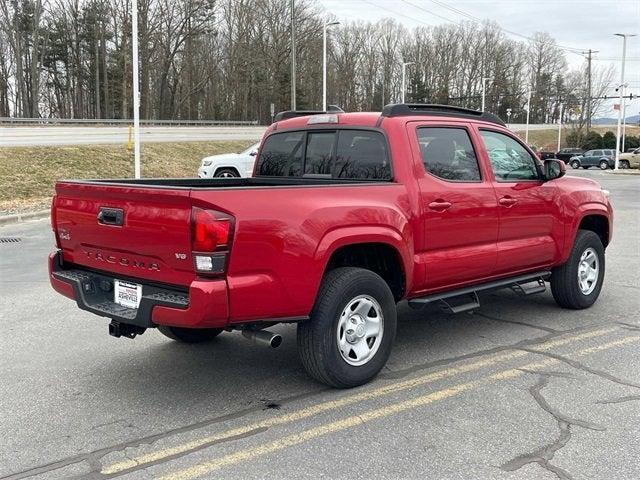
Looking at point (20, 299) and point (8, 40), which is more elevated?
point (8, 40)

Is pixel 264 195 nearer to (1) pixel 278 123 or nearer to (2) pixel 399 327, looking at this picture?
(1) pixel 278 123

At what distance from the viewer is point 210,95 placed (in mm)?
68625

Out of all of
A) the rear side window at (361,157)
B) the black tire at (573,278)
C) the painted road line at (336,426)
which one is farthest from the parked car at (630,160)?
the rear side window at (361,157)

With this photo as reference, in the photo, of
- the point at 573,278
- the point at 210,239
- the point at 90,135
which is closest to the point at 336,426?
the point at 210,239

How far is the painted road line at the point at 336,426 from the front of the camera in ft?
10.7

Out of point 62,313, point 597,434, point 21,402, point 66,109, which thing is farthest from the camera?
point 66,109

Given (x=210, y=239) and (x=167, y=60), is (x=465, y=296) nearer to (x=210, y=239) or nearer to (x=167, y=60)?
(x=210, y=239)

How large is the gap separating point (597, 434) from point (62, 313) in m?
5.09

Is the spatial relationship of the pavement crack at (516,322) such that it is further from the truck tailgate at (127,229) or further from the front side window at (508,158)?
the truck tailgate at (127,229)

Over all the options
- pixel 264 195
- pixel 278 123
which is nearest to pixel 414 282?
pixel 264 195

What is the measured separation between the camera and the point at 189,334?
5277 mm

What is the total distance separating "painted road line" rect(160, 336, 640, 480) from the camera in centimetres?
326

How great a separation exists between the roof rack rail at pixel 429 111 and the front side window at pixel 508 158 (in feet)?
0.57

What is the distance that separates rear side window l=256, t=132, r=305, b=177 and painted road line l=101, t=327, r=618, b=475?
2026 millimetres
